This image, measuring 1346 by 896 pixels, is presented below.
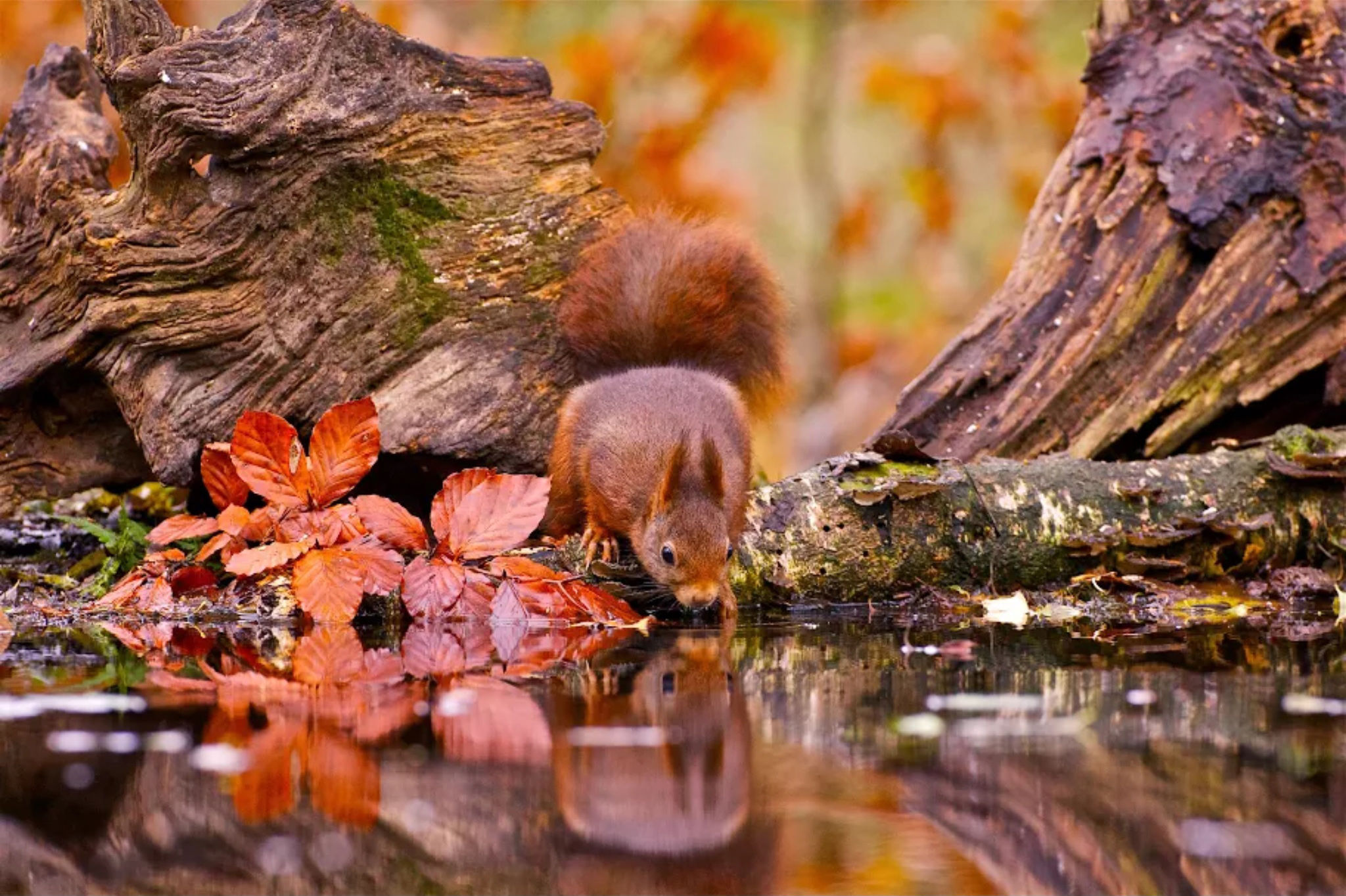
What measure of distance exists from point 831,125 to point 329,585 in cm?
810

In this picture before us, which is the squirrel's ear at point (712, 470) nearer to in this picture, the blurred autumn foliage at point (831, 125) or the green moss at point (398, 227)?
the green moss at point (398, 227)

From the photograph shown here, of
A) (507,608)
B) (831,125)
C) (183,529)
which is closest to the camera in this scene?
(507,608)

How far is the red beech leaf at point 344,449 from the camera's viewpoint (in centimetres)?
408

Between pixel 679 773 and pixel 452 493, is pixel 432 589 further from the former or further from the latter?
pixel 679 773

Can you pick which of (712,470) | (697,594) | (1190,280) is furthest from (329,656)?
(1190,280)

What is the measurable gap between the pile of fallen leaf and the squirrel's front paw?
272 millimetres

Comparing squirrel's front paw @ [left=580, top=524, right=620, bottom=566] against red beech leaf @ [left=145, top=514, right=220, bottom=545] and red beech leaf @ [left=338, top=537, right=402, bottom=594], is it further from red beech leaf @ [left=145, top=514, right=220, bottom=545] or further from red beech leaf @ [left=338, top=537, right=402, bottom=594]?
red beech leaf @ [left=145, top=514, right=220, bottom=545]

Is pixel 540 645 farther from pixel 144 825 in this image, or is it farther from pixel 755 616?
pixel 144 825

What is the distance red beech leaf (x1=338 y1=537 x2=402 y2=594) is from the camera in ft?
12.9

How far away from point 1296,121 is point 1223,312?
2.32ft

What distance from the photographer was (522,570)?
4.02 metres

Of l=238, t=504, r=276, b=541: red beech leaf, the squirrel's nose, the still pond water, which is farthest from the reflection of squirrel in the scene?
l=238, t=504, r=276, b=541: red beech leaf

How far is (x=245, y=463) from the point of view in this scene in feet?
13.3

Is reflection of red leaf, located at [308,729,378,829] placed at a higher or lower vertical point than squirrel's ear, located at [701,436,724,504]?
lower
